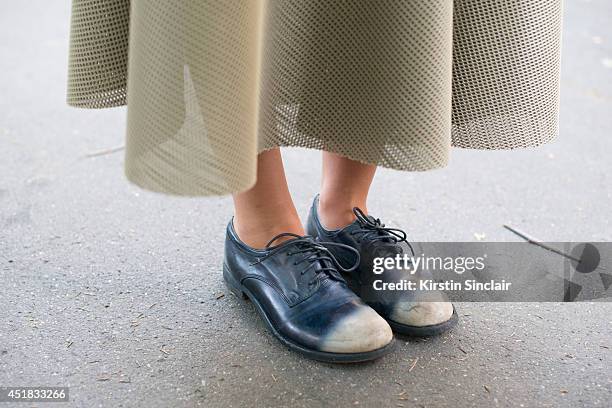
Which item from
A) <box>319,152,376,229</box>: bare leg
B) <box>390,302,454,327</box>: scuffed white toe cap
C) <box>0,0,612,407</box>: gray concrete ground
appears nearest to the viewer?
<box>0,0,612,407</box>: gray concrete ground

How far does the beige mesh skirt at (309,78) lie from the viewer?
71 centimetres

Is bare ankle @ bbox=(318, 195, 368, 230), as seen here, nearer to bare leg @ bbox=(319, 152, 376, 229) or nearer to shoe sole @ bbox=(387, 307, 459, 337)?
bare leg @ bbox=(319, 152, 376, 229)

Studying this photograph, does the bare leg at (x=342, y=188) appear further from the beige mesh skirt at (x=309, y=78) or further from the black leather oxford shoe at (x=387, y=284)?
the beige mesh skirt at (x=309, y=78)

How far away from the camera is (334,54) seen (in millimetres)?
870

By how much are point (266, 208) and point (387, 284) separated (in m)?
0.22

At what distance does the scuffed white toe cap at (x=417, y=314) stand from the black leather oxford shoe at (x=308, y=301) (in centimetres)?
6

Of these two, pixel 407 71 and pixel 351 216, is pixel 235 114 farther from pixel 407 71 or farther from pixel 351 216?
pixel 351 216

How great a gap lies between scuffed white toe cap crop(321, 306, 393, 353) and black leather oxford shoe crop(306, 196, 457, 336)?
8 centimetres

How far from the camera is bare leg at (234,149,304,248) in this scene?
1.03 metres

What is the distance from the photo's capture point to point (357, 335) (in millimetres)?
958

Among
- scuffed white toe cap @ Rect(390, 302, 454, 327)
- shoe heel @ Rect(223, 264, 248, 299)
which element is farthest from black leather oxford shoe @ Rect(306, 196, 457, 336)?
shoe heel @ Rect(223, 264, 248, 299)

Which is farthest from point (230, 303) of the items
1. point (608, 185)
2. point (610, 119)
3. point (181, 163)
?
point (610, 119)

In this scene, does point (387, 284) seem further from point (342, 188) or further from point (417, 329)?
point (342, 188)

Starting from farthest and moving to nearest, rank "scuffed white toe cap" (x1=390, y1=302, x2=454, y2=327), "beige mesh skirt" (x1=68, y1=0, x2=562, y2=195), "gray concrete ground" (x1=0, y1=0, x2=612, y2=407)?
"scuffed white toe cap" (x1=390, y1=302, x2=454, y2=327), "gray concrete ground" (x1=0, y1=0, x2=612, y2=407), "beige mesh skirt" (x1=68, y1=0, x2=562, y2=195)
